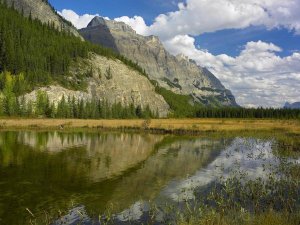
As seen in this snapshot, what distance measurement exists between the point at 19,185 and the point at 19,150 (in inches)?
828

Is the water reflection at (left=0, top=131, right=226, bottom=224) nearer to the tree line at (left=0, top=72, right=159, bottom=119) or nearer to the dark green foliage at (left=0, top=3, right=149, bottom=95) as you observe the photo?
the tree line at (left=0, top=72, right=159, bottom=119)

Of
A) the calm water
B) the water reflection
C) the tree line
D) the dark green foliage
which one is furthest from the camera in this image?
the dark green foliage

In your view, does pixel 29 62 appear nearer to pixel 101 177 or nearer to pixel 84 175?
pixel 84 175

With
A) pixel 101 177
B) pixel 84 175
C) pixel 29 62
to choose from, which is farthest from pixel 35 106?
pixel 101 177

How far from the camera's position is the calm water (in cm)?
2052

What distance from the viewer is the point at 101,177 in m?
30.0

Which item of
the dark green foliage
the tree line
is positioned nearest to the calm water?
the tree line

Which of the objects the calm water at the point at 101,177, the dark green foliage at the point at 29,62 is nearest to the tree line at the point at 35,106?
the dark green foliage at the point at 29,62

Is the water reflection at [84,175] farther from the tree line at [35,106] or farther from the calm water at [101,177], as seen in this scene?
the tree line at [35,106]

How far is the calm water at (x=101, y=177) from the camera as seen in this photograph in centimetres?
2052

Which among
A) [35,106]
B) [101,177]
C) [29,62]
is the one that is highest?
[29,62]

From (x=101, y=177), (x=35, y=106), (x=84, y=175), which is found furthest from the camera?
(x=35, y=106)

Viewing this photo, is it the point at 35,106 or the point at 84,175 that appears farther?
the point at 35,106

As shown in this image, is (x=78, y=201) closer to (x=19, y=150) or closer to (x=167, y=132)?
(x=19, y=150)
